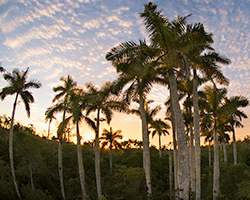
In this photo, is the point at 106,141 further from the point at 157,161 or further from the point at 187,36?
the point at 187,36

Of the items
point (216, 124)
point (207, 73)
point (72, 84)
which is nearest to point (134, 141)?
point (72, 84)

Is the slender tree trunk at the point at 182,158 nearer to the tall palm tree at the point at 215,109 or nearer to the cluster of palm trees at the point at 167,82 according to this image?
the cluster of palm trees at the point at 167,82

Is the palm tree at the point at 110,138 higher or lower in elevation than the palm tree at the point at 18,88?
lower

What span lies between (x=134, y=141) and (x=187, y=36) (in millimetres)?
54068

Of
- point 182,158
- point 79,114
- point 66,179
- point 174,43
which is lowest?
point 66,179

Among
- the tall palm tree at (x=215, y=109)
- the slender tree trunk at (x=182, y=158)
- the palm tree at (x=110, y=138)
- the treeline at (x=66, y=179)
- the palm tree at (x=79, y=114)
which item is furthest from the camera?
the palm tree at (x=110, y=138)

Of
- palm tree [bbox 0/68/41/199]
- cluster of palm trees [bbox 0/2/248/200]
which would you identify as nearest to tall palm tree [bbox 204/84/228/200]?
cluster of palm trees [bbox 0/2/248/200]

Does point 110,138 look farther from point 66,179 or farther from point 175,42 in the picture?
point 175,42

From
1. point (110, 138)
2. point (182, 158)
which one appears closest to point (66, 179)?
point (110, 138)

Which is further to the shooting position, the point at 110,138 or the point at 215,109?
the point at 110,138

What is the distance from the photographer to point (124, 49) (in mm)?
12500

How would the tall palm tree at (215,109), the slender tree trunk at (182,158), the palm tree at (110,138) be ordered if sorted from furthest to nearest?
the palm tree at (110,138)
the tall palm tree at (215,109)
the slender tree trunk at (182,158)

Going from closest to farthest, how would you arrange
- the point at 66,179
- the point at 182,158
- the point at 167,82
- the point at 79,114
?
1. the point at 182,158
2. the point at 167,82
3. the point at 79,114
4. the point at 66,179

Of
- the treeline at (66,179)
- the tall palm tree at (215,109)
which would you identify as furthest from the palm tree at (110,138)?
the tall palm tree at (215,109)
